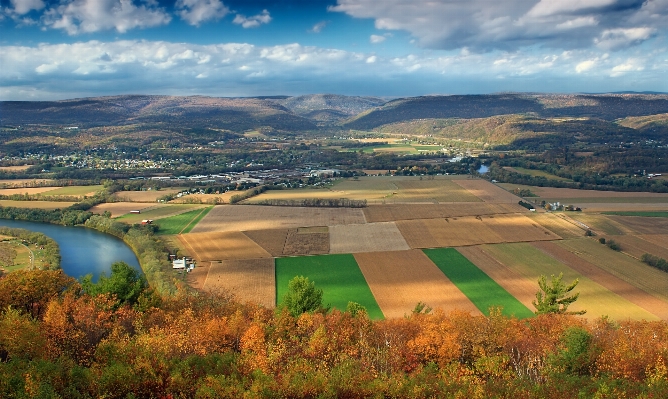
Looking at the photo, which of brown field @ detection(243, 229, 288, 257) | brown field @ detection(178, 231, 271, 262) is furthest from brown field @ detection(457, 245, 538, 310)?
brown field @ detection(178, 231, 271, 262)

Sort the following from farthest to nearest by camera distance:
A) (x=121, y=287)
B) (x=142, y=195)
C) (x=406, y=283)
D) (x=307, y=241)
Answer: (x=142, y=195), (x=307, y=241), (x=406, y=283), (x=121, y=287)

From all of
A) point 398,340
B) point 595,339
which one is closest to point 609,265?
point 595,339

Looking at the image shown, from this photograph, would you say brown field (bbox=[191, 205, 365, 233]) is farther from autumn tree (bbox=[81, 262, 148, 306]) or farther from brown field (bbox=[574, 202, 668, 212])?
brown field (bbox=[574, 202, 668, 212])

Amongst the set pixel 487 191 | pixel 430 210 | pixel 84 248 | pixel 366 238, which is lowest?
pixel 84 248

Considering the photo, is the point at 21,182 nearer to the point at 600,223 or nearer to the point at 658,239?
the point at 600,223

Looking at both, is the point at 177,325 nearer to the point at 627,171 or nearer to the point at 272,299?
the point at 272,299

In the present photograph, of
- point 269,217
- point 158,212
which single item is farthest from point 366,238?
point 158,212

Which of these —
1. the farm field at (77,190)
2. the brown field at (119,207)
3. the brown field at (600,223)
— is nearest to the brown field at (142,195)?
the brown field at (119,207)
